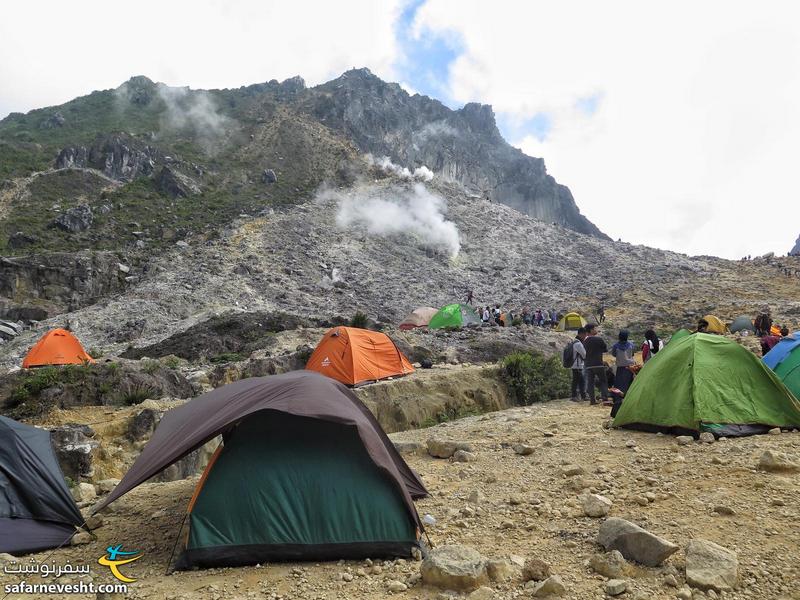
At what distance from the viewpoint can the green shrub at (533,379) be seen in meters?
12.5

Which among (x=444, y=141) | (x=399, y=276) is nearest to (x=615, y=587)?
(x=399, y=276)

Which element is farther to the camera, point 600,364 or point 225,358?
point 225,358

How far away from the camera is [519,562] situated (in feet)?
12.0

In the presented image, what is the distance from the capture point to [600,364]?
10320 mm

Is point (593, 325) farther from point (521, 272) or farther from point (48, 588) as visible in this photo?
point (521, 272)

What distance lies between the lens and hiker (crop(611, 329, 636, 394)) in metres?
9.20

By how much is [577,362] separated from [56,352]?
15706mm

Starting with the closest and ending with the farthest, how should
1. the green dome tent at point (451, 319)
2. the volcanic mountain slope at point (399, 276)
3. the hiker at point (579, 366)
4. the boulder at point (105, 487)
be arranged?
the boulder at point (105, 487), the hiker at point (579, 366), the green dome tent at point (451, 319), the volcanic mountain slope at point (399, 276)

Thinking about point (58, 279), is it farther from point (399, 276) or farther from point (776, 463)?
point (776, 463)

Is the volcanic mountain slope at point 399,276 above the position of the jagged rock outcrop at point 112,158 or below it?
below

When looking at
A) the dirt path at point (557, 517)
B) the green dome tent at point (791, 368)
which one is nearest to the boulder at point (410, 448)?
the dirt path at point (557, 517)

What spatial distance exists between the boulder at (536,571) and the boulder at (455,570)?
0.88 feet

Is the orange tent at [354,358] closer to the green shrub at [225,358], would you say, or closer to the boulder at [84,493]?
the green shrub at [225,358]

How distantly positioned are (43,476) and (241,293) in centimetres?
2516
